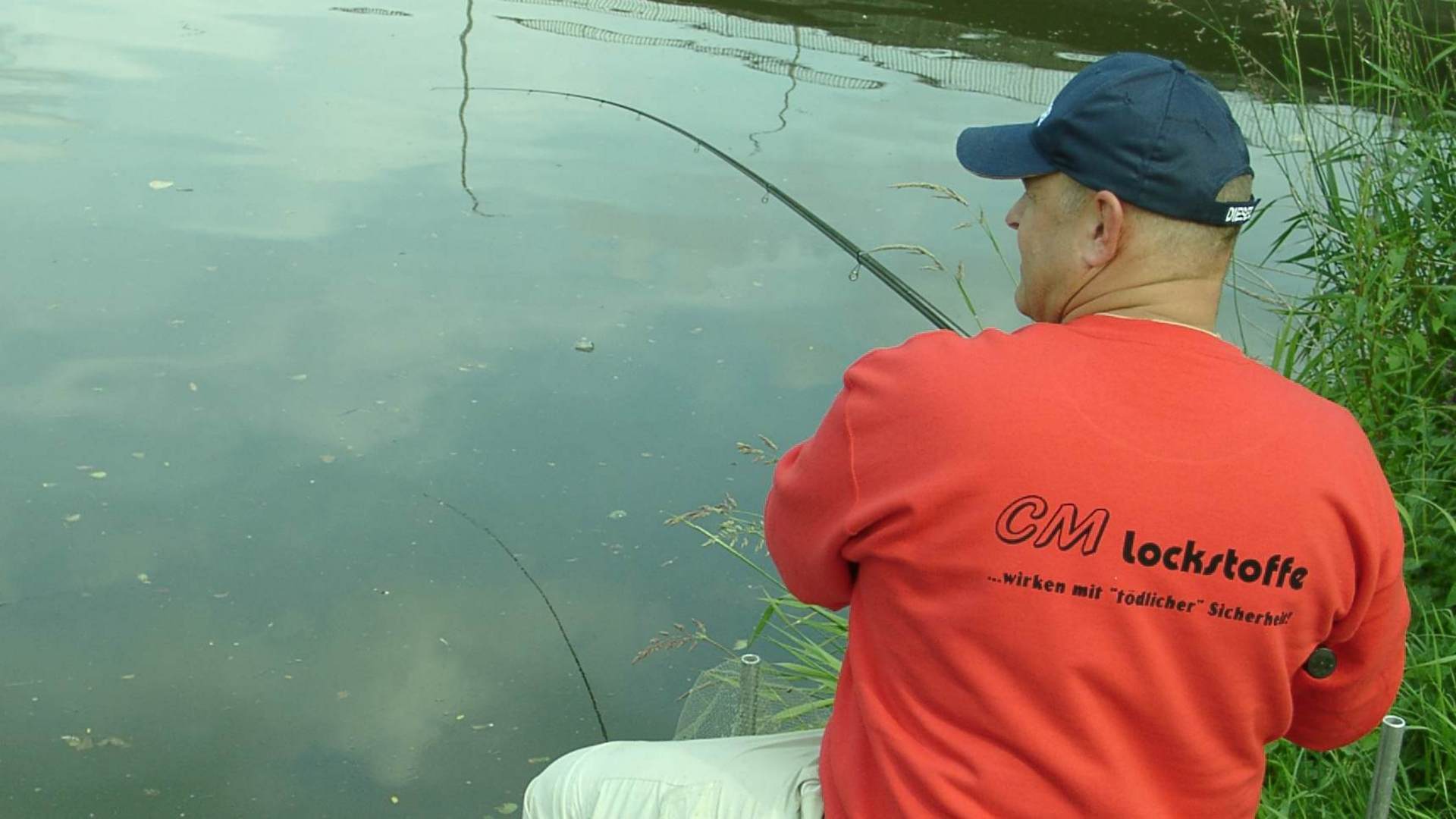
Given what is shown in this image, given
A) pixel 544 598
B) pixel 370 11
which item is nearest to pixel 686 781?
pixel 544 598

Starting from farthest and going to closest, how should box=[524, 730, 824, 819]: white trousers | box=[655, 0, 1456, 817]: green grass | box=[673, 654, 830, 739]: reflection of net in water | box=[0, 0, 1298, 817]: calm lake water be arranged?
box=[0, 0, 1298, 817]: calm lake water < box=[673, 654, 830, 739]: reflection of net in water < box=[655, 0, 1456, 817]: green grass < box=[524, 730, 824, 819]: white trousers

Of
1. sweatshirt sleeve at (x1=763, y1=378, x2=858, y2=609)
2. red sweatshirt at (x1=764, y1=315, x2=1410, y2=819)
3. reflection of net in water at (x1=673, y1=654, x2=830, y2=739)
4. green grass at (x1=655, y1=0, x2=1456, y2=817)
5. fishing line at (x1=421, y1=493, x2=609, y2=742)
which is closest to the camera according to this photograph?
red sweatshirt at (x1=764, y1=315, x2=1410, y2=819)

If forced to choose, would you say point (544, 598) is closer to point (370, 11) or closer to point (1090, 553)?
point (1090, 553)

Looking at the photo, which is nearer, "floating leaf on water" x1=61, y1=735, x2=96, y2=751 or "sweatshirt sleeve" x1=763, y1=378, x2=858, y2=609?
"sweatshirt sleeve" x1=763, y1=378, x2=858, y2=609

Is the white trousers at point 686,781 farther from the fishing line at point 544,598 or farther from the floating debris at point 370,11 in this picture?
the floating debris at point 370,11

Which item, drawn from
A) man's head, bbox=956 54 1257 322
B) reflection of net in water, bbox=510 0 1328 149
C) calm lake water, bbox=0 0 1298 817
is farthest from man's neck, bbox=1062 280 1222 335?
reflection of net in water, bbox=510 0 1328 149

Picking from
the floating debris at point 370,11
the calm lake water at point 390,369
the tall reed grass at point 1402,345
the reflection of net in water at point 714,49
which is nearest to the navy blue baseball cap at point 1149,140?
the tall reed grass at point 1402,345

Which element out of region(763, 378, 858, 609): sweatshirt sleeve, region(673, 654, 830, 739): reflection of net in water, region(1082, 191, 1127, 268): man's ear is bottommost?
region(673, 654, 830, 739): reflection of net in water

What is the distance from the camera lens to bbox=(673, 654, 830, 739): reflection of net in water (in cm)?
296

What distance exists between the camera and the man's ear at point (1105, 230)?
172 cm

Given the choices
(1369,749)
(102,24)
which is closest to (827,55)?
(102,24)

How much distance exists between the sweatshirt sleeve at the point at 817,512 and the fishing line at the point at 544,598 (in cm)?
170

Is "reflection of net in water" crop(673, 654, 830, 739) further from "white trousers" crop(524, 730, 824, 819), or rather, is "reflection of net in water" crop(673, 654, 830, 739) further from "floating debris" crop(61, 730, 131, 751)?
"floating debris" crop(61, 730, 131, 751)

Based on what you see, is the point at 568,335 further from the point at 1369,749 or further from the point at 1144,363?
the point at 1144,363
